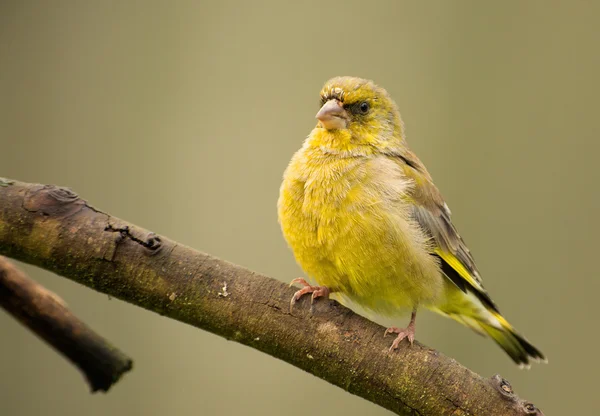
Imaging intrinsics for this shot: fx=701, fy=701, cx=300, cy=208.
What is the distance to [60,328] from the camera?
287 cm

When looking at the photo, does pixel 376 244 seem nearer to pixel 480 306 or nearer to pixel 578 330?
pixel 480 306

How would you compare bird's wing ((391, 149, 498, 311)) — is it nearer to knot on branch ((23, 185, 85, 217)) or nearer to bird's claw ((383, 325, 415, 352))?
bird's claw ((383, 325, 415, 352))

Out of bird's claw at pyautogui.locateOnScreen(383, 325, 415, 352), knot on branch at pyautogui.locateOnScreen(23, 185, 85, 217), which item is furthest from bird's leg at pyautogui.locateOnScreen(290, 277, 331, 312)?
knot on branch at pyautogui.locateOnScreen(23, 185, 85, 217)

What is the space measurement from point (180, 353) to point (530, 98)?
12.1 ft

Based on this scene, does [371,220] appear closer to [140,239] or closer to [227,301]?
[227,301]

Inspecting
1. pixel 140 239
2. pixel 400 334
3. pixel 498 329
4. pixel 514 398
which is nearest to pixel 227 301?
pixel 140 239

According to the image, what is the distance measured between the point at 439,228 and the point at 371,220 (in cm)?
51

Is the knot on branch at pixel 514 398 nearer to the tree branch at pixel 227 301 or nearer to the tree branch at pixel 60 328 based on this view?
the tree branch at pixel 227 301

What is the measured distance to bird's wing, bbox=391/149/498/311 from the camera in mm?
3342

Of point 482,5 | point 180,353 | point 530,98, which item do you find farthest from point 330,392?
point 482,5

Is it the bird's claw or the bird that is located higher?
the bird

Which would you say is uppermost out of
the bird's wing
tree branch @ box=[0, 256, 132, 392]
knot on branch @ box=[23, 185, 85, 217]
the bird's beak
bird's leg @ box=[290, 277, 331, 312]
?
the bird's beak

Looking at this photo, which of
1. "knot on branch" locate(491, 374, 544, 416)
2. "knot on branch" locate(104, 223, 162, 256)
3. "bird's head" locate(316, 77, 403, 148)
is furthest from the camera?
"bird's head" locate(316, 77, 403, 148)

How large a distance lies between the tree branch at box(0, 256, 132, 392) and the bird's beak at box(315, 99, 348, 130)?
4.73 ft
